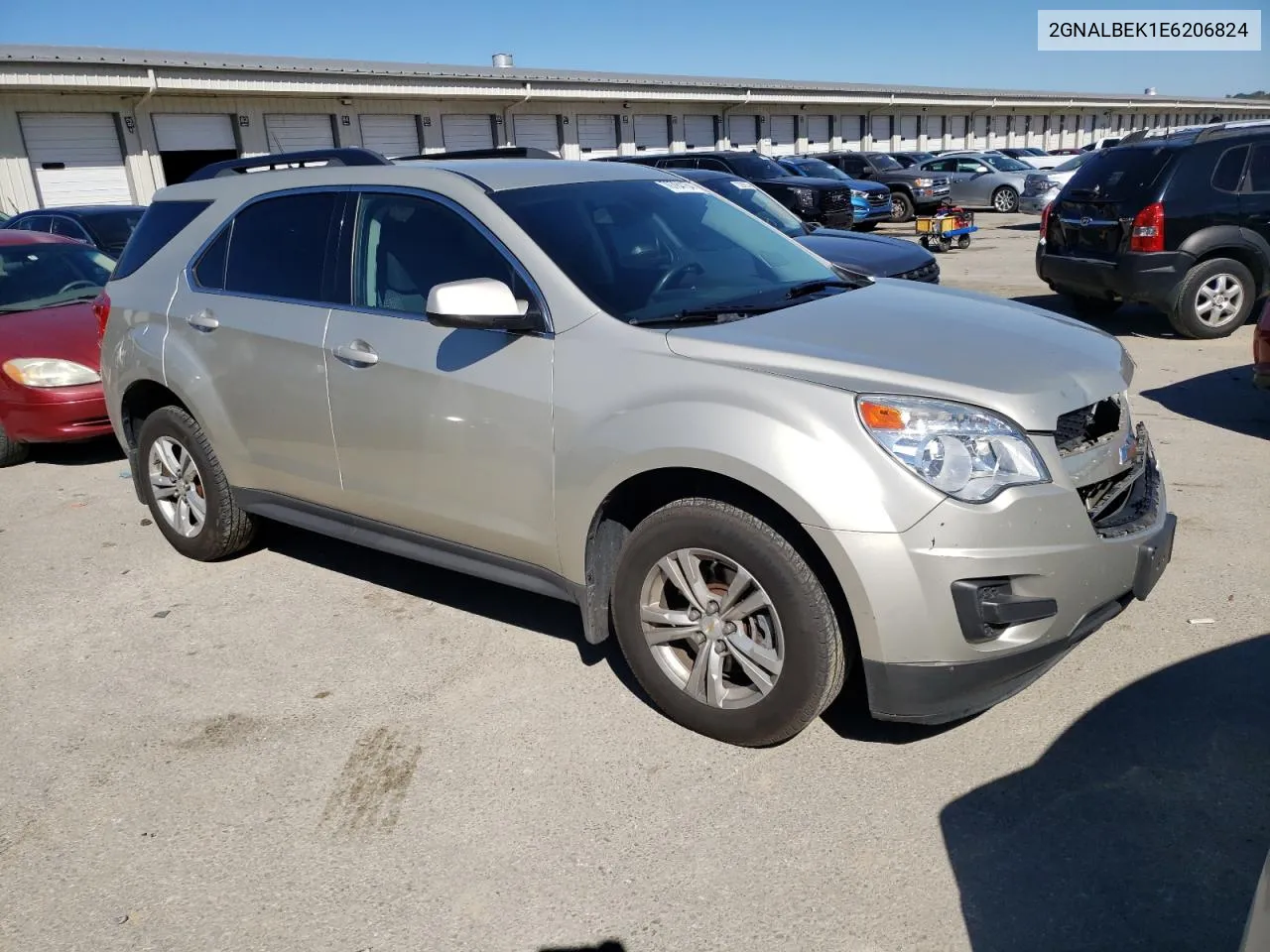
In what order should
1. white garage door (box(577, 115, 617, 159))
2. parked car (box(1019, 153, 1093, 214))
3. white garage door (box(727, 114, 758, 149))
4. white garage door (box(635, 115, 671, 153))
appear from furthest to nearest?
white garage door (box(727, 114, 758, 149)), white garage door (box(635, 115, 671, 153)), white garage door (box(577, 115, 617, 159)), parked car (box(1019, 153, 1093, 214))

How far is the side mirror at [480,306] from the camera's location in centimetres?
325

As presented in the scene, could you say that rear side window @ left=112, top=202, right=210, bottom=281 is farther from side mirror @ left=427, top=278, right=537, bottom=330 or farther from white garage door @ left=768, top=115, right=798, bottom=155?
white garage door @ left=768, top=115, right=798, bottom=155

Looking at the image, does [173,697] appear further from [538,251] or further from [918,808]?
[918,808]

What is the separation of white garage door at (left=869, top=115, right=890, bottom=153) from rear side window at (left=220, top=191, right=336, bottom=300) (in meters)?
45.6

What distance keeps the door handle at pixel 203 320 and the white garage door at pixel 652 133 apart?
105 ft

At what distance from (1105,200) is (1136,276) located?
77 centimetres

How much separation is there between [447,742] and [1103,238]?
797 centimetres

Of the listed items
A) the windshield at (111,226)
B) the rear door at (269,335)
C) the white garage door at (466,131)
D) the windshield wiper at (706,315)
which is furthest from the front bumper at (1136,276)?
the white garage door at (466,131)

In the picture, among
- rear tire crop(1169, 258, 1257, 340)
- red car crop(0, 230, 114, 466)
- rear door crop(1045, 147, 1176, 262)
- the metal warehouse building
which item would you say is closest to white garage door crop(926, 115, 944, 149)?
the metal warehouse building

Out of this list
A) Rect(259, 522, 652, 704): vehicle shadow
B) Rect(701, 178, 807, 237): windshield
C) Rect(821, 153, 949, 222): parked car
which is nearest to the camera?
Rect(259, 522, 652, 704): vehicle shadow

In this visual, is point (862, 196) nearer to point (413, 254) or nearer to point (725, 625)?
point (413, 254)

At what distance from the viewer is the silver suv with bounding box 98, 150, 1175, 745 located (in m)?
2.79

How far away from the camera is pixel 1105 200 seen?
29.7ft

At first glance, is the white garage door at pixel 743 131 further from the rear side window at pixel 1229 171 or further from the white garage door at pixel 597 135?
the rear side window at pixel 1229 171
